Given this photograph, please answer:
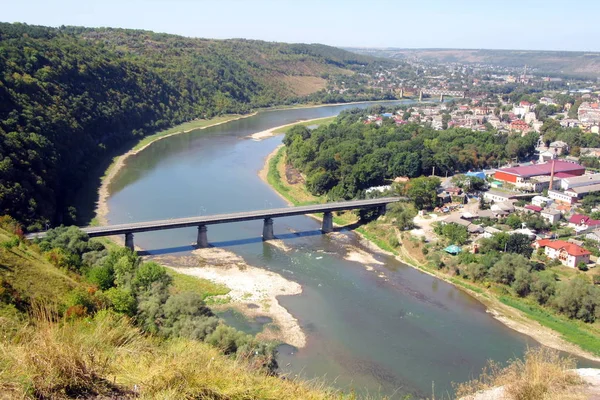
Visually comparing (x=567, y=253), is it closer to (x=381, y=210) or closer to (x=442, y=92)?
(x=381, y=210)

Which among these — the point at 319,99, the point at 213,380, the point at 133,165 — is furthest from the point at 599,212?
the point at 319,99

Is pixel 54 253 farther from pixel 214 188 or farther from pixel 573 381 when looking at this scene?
pixel 214 188

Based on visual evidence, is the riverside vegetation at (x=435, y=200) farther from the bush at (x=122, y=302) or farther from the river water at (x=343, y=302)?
the bush at (x=122, y=302)

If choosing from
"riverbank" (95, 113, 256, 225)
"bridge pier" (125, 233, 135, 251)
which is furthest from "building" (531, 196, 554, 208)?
"riverbank" (95, 113, 256, 225)

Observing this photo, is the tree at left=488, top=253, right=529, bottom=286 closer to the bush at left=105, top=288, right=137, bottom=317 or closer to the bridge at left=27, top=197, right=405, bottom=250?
the bridge at left=27, top=197, right=405, bottom=250

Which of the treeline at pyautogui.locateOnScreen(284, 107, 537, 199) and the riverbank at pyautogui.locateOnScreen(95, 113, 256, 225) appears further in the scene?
the treeline at pyautogui.locateOnScreen(284, 107, 537, 199)

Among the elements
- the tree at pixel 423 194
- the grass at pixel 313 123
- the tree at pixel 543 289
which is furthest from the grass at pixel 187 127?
the tree at pixel 543 289
